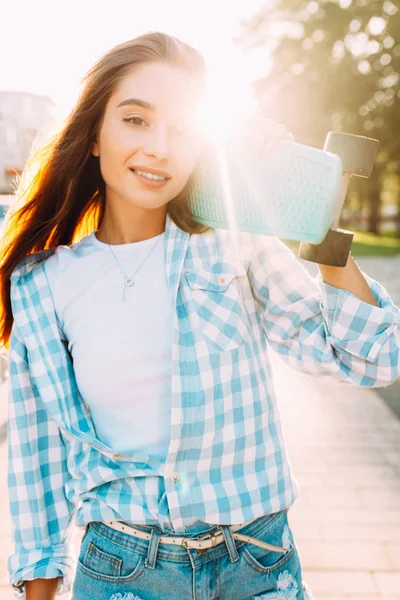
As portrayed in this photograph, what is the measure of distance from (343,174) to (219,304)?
431mm

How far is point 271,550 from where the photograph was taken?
1419mm

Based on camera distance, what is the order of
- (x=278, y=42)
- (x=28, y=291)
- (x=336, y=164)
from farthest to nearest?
(x=278, y=42) < (x=28, y=291) < (x=336, y=164)

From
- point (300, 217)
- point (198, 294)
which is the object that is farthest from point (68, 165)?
point (300, 217)

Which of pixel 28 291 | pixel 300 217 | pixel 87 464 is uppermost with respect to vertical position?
pixel 300 217

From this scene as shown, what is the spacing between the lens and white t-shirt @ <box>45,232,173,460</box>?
4.77 ft

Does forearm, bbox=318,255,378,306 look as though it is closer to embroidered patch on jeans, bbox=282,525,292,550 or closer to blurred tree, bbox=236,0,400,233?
embroidered patch on jeans, bbox=282,525,292,550

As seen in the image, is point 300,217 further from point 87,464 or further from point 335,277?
point 87,464

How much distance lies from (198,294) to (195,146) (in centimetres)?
34

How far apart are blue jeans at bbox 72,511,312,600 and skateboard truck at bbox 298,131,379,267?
60 cm

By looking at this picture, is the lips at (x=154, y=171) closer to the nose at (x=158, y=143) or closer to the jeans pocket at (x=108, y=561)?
the nose at (x=158, y=143)

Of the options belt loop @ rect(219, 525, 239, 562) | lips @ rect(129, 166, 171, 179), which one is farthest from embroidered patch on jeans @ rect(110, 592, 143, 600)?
lips @ rect(129, 166, 171, 179)

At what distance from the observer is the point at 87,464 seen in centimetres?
148

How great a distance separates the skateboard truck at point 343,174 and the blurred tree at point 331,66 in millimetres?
19306

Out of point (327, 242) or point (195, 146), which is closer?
point (327, 242)
